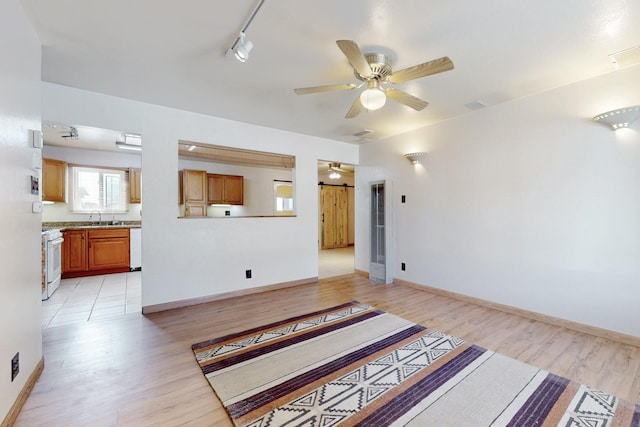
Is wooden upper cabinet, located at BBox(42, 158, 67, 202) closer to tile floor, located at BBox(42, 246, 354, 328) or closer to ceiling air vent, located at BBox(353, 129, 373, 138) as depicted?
tile floor, located at BBox(42, 246, 354, 328)

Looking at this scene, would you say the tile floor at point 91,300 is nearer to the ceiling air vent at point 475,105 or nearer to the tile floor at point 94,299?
the tile floor at point 94,299

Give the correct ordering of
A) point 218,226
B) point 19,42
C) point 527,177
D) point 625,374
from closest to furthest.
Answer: point 19,42 → point 625,374 → point 527,177 → point 218,226

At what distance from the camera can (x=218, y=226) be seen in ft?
12.4

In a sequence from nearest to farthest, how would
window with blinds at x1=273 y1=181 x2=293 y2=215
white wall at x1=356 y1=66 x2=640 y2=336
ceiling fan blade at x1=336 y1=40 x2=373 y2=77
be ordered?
1. ceiling fan blade at x1=336 y1=40 x2=373 y2=77
2. white wall at x1=356 y1=66 x2=640 y2=336
3. window with blinds at x1=273 y1=181 x2=293 y2=215

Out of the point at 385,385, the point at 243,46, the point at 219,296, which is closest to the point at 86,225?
the point at 219,296

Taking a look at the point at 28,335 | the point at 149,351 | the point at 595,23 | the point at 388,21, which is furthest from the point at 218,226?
the point at 595,23

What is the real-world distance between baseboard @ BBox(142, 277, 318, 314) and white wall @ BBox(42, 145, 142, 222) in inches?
89.3

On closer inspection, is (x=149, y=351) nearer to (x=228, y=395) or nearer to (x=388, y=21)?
(x=228, y=395)

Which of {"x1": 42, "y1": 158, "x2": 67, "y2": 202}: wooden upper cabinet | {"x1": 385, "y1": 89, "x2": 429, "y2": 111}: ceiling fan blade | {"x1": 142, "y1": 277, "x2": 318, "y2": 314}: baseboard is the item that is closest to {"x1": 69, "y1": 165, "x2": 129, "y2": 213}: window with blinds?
{"x1": 42, "y1": 158, "x2": 67, "y2": 202}: wooden upper cabinet

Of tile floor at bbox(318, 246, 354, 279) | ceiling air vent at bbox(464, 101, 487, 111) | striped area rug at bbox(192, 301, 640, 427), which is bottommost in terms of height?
tile floor at bbox(318, 246, 354, 279)

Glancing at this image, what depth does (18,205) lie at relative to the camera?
5.57 feet

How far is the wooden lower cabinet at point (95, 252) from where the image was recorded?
4813 mm

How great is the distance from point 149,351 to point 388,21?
3.29 m

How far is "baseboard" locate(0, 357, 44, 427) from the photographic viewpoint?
1.50 meters
